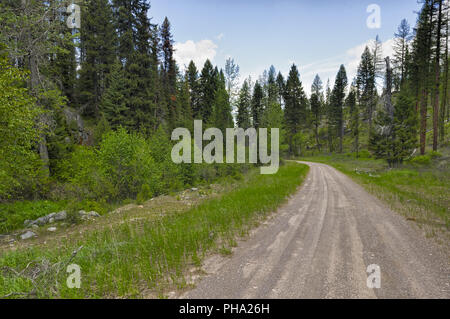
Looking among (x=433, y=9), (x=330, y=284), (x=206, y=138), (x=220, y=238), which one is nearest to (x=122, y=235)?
(x=220, y=238)

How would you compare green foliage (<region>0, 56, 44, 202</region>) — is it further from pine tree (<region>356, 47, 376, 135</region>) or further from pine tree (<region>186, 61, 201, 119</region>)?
pine tree (<region>356, 47, 376, 135</region>)

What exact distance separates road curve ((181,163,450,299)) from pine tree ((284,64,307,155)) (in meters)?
46.8

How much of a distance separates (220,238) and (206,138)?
28.2 meters

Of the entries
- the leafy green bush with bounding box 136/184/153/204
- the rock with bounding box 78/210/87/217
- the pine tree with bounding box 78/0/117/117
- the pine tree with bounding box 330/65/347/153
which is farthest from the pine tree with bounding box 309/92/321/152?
the rock with bounding box 78/210/87/217

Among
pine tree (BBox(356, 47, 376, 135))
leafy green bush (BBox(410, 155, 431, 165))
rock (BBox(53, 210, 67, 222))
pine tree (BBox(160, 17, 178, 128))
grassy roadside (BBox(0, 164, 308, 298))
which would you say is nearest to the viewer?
grassy roadside (BBox(0, 164, 308, 298))

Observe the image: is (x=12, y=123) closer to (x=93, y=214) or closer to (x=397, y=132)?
(x=93, y=214)

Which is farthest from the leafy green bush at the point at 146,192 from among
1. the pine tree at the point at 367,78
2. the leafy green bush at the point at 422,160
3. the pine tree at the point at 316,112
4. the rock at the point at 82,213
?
the pine tree at the point at 316,112

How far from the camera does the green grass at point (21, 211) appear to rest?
8969mm

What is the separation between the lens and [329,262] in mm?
4188

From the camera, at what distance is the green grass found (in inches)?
353

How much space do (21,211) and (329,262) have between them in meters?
14.1

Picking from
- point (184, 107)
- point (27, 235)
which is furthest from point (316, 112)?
point (27, 235)

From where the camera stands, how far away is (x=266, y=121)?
3147 cm

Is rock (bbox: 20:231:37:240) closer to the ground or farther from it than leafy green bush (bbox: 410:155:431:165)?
closer to the ground
